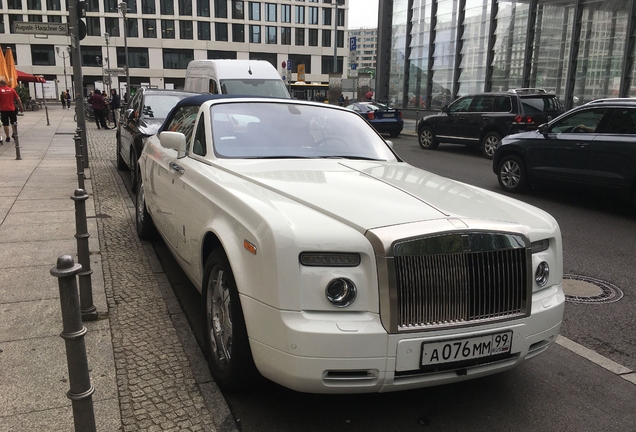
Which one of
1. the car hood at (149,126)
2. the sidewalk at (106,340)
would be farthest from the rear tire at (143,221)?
the car hood at (149,126)

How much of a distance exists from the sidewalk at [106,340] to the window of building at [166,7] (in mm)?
76701

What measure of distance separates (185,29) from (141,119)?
2921 inches

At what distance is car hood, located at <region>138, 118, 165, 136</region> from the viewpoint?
9.02 m

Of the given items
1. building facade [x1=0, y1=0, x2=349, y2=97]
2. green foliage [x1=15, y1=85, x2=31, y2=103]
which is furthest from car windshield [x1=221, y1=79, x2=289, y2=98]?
building facade [x1=0, y1=0, x2=349, y2=97]

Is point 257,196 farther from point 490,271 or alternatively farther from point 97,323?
point 97,323

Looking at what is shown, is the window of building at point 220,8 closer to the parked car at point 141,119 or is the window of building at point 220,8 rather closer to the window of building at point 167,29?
the window of building at point 167,29

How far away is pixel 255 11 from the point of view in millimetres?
82188

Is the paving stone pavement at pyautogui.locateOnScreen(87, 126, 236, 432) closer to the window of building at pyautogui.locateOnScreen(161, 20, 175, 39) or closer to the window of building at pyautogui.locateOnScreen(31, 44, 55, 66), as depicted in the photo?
the window of building at pyautogui.locateOnScreen(161, 20, 175, 39)

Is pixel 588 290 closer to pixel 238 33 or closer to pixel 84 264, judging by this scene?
pixel 84 264

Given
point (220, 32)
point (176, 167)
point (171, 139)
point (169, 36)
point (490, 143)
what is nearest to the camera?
point (171, 139)

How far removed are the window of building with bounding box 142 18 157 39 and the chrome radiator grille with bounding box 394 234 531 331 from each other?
81842 mm

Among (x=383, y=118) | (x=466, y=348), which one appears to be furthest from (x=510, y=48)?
(x=466, y=348)

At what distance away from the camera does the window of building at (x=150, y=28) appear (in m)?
76.9

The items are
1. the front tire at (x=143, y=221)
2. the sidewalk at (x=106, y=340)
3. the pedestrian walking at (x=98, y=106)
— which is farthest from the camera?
the pedestrian walking at (x=98, y=106)
